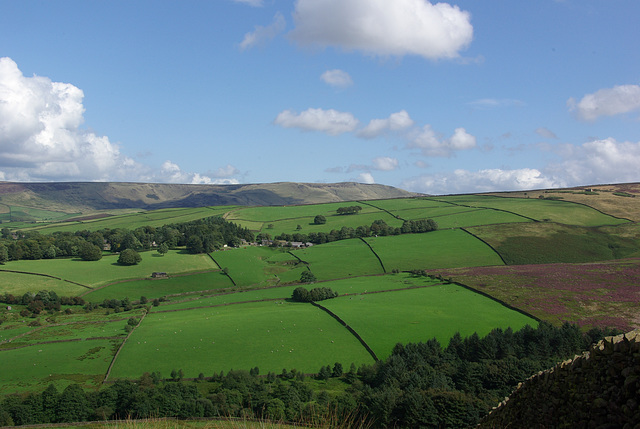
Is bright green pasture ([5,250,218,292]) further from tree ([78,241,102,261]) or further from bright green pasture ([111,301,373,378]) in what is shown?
bright green pasture ([111,301,373,378])

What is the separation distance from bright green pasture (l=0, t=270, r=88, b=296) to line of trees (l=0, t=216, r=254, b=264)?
16544 mm

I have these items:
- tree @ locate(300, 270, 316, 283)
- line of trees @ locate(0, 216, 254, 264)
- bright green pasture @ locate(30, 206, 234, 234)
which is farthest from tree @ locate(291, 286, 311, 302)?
bright green pasture @ locate(30, 206, 234, 234)

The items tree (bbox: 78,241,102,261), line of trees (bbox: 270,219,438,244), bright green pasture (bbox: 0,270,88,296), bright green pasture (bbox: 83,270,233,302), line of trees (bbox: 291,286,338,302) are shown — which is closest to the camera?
line of trees (bbox: 291,286,338,302)

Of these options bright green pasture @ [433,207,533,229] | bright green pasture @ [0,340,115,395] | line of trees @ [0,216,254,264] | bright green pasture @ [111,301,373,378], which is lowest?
bright green pasture @ [0,340,115,395]

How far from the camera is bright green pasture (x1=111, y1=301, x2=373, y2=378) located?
2041 inches

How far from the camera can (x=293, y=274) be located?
98375 millimetres

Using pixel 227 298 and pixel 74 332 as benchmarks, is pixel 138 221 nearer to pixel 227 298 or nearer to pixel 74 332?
pixel 227 298

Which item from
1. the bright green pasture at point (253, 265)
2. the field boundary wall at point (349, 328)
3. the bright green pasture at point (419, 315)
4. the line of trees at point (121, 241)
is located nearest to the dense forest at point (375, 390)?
the field boundary wall at point (349, 328)

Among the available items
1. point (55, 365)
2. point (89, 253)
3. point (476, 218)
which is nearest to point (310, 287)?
point (55, 365)

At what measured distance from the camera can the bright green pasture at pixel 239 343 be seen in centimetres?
5184

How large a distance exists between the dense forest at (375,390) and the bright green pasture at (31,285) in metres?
45.3

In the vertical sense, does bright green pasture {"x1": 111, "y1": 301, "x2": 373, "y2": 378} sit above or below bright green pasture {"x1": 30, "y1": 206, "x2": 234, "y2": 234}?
below

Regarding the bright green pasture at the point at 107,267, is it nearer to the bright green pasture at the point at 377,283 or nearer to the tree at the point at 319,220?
the bright green pasture at the point at 377,283

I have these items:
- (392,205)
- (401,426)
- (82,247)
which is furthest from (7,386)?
(392,205)
